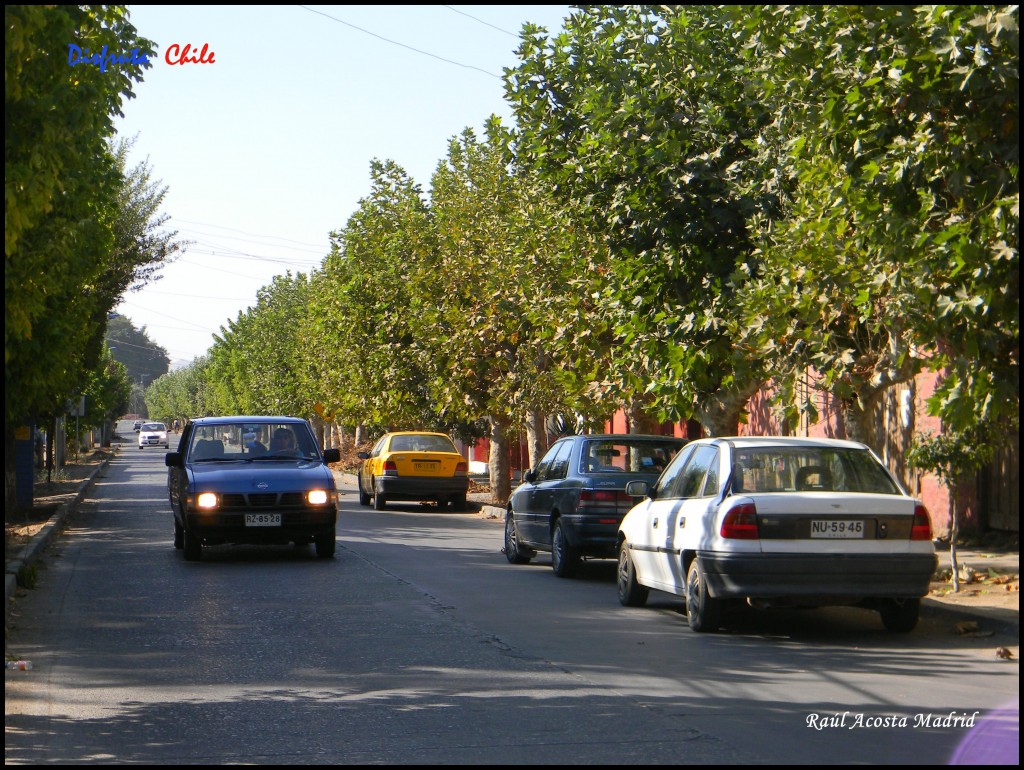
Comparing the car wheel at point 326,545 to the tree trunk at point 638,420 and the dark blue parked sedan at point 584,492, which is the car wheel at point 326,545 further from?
the tree trunk at point 638,420

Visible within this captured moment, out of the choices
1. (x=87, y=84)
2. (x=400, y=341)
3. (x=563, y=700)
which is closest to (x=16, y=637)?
(x=87, y=84)

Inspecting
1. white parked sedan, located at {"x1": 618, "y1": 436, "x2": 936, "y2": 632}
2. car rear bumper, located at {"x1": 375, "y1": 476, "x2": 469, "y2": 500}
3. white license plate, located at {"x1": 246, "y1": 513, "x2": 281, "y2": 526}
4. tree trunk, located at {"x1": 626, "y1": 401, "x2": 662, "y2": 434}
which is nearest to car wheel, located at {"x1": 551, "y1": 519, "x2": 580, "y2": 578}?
white license plate, located at {"x1": 246, "y1": 513, "x2": 281, "y2": 526}

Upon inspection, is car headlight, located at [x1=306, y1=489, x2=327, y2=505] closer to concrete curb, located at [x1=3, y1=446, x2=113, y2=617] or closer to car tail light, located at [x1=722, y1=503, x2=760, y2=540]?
concrete curb, located at [x1=3, y1=446, x2=113, y2=617]

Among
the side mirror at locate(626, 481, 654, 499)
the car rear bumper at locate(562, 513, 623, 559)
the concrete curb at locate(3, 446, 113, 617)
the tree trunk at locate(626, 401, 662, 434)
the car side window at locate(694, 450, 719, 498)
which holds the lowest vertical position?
the concrete curb at locate(3, 446, 113, 617)

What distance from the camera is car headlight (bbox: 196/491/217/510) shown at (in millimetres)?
16094

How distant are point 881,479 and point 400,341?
26.8 m

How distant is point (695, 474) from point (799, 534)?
157 centimetres

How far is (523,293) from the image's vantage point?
2494 cm

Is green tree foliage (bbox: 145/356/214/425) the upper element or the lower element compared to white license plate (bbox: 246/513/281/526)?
upper

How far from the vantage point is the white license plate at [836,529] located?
33.1 feet

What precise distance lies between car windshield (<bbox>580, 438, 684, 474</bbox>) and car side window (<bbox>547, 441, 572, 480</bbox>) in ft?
1.17

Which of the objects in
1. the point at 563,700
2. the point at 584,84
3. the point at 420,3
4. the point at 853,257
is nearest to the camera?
the point at 420,3

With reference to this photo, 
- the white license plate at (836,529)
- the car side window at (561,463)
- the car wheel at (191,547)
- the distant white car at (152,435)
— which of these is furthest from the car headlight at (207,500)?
the distant white car at (152,435)

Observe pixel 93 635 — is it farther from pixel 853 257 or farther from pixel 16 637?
pixel 853 257
